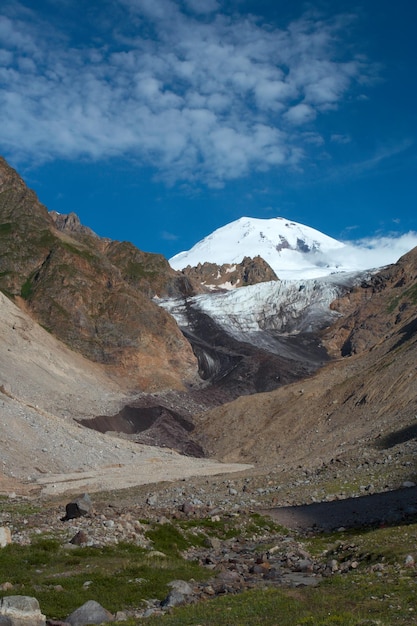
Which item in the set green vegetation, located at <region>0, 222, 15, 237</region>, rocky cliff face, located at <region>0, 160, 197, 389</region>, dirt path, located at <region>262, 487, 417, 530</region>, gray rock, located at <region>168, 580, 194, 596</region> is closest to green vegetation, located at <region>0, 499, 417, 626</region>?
gray rock, located at <region>168, 580, 194, 596</region>

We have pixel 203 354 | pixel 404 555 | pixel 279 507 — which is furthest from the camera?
pixel 203 354

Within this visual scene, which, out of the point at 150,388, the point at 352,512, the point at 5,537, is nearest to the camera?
the point at 5,537

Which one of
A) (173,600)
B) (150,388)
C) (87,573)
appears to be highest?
(150,388)

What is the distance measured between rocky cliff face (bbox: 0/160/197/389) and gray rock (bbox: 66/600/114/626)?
123 meters

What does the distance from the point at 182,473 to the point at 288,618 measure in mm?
56478

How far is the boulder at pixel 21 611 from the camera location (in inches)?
675

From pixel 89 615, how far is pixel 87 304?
142921 millimetres

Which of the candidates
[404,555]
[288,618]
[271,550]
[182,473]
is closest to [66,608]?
[288,618]

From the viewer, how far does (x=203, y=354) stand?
547 feet

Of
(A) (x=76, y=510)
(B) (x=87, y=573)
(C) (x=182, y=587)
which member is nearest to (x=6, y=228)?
(A) (x=76, y=510)

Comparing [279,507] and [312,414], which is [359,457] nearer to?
[279,507]

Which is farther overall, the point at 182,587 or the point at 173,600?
the point at 182,587

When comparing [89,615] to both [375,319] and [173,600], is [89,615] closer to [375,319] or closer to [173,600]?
[173,600]

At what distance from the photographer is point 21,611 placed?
57.4 ft
